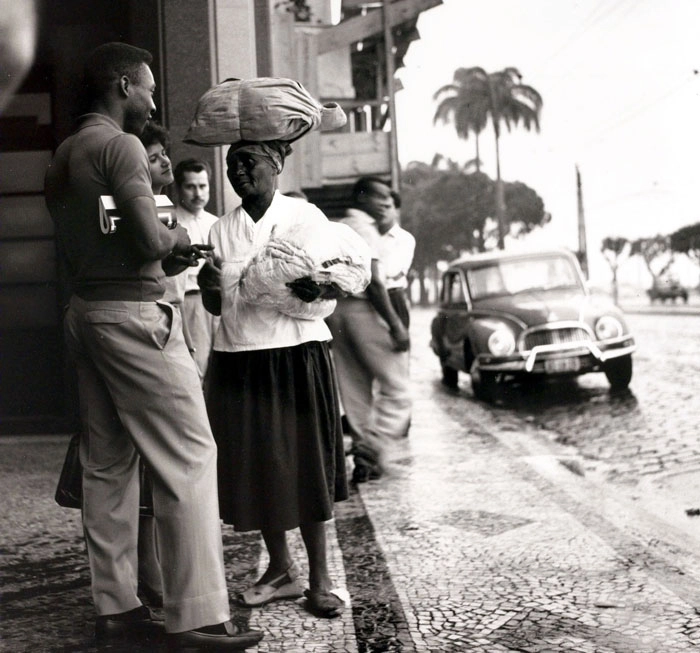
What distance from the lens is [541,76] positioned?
615cm

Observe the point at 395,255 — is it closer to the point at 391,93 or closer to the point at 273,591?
the point at 273,591

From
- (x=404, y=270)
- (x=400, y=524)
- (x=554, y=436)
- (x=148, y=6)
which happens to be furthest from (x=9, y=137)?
(x=554, y=436)

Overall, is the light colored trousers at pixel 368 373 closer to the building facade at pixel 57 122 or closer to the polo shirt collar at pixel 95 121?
the building facade at pixel 57 122

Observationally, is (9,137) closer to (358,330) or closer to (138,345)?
(358,330)

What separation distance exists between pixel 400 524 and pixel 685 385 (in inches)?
270

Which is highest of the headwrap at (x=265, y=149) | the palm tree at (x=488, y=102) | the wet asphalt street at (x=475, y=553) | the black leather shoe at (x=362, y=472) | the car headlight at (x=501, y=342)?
the palm tree at (x=488, y=102)

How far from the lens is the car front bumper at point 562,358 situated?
10.5 m

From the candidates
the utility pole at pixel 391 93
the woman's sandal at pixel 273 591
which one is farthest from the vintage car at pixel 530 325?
the woman's sandal at pixel 273 591

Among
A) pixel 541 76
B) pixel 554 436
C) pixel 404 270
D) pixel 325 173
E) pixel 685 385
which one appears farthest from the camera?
pixel 325 173

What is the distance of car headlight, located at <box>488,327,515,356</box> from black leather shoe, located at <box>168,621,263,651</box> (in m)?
7.78

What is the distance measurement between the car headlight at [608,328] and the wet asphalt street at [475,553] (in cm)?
263

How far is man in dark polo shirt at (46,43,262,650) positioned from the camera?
2.94 m

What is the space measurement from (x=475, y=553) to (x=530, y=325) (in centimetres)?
657

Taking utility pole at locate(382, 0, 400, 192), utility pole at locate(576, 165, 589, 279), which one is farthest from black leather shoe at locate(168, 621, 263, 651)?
utility pole at locate(382, 0, 400, 192)
